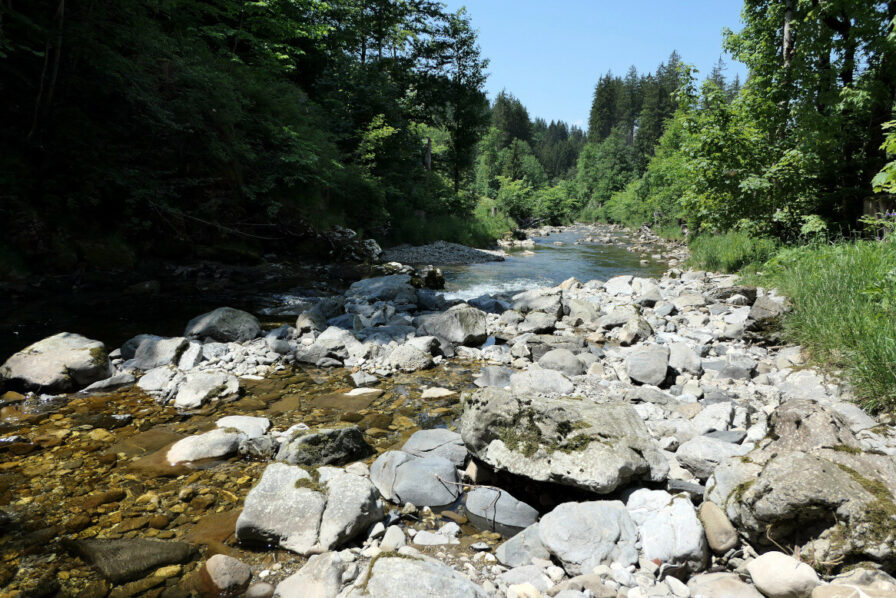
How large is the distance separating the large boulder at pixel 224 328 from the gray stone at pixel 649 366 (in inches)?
239

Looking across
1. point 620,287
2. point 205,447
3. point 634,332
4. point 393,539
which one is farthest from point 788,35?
point 205,447

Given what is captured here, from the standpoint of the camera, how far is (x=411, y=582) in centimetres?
229

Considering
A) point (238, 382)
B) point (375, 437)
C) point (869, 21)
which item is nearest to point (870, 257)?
point (869, 21)

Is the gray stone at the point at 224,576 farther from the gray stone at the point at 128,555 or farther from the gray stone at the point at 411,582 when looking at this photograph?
the gray stone at the point at 411,582

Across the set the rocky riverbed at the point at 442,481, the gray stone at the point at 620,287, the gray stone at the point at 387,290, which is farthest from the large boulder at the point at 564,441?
the gray stone at the point at 620,287

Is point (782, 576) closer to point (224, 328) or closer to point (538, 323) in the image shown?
point (538, 323)

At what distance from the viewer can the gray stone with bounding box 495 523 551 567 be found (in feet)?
9.02

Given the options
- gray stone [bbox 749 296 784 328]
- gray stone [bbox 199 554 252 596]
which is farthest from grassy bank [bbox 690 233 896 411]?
gray stone [bbox 199 554 252 596]

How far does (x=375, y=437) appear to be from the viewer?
4523 millimetres

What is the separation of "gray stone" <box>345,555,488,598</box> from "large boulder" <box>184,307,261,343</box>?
5907 mm

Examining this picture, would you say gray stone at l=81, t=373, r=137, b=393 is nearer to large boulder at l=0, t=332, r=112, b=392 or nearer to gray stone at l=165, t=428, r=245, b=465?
large boulder at l=0, t=332, r=112, b=392

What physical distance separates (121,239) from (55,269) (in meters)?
1.71

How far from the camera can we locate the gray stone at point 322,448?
381 centimetres

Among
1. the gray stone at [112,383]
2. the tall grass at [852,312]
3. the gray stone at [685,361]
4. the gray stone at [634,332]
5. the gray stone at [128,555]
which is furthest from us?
the gray stone at [634,332]
